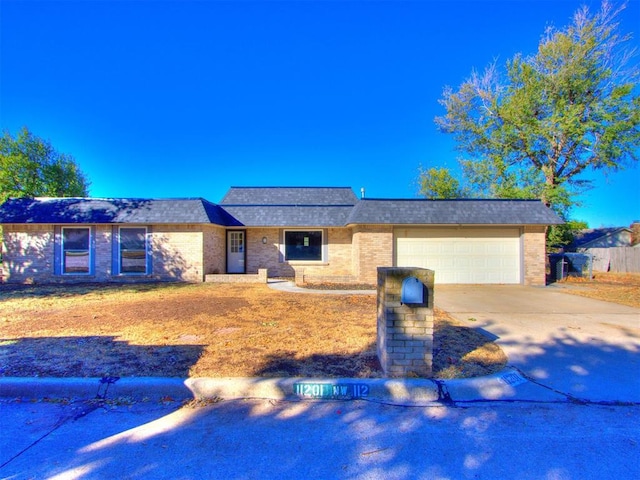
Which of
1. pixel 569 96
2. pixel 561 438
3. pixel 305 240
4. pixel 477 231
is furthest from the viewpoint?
pixel 569 96

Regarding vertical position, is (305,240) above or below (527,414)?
above

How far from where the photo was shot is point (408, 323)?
3.91m

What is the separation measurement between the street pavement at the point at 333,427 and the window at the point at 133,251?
10715mm

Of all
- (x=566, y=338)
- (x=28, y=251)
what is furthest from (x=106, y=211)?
(x=566, y=338)

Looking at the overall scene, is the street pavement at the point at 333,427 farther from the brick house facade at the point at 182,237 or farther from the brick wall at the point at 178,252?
the brick wall at the point at 178,252

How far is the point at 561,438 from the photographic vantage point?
9.28ft

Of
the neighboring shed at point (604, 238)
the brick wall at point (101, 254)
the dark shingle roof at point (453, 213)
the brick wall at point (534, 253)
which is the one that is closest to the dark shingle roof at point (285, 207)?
the dark shingle roof at point (453, 213)

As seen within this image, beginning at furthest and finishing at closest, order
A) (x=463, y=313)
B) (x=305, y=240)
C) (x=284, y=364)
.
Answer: (x=305, y=240) → (x=463, y=313) → (x=284, y=364)

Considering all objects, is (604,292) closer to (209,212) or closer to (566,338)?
(566,338)

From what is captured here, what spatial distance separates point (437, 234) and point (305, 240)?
616cm

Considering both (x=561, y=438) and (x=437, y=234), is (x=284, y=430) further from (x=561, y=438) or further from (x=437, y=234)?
(x=437, y=234)

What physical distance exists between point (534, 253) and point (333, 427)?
44.8 ft

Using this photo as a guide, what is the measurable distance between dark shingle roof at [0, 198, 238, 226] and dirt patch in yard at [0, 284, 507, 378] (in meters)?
4.44

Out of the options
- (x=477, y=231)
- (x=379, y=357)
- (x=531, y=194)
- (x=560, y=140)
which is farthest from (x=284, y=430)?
(x=560, y=140)
